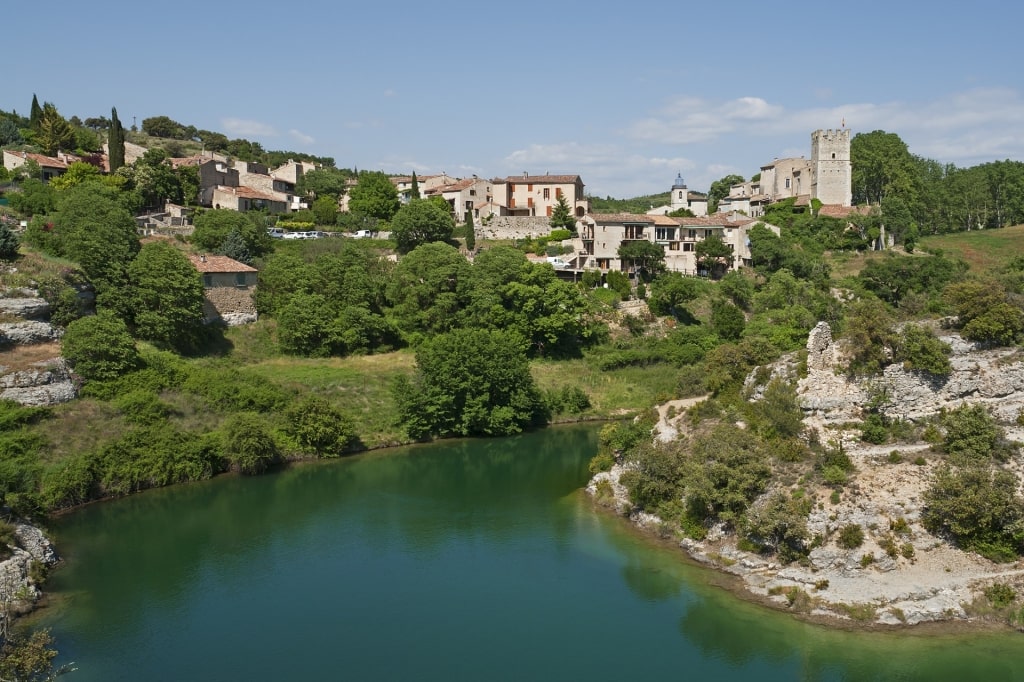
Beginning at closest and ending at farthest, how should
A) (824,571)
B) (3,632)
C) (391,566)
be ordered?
1. (3,632)
2. (824,571)
3. (391,566)

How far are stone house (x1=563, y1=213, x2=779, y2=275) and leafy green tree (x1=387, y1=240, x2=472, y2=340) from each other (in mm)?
12933

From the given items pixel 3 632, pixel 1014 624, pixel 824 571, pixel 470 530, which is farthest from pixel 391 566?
pixel 1014 624

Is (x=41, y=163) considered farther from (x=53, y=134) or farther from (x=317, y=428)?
(x=317, y=428)

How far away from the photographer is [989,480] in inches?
1037

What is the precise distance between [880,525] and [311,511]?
2233 cm

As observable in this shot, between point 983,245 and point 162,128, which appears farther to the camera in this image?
point 162,128

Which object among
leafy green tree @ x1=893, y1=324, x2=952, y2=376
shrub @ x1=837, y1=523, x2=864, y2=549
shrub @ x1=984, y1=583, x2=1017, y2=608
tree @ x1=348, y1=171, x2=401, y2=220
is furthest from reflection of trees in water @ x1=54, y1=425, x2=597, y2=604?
tree @ x1=348, y1=171, x2=401, y2=220

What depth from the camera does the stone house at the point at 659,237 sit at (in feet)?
225

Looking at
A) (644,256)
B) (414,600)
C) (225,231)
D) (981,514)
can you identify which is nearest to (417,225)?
(225,231)

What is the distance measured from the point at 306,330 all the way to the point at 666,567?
31.3 m

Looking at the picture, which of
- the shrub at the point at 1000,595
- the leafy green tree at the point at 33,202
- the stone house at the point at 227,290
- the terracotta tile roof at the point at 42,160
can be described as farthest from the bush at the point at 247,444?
the terracotta tile roof at the point at 42,160

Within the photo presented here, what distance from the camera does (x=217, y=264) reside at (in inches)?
2203

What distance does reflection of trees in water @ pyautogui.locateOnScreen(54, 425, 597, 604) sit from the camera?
30.6m

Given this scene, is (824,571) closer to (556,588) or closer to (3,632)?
(556,588)
